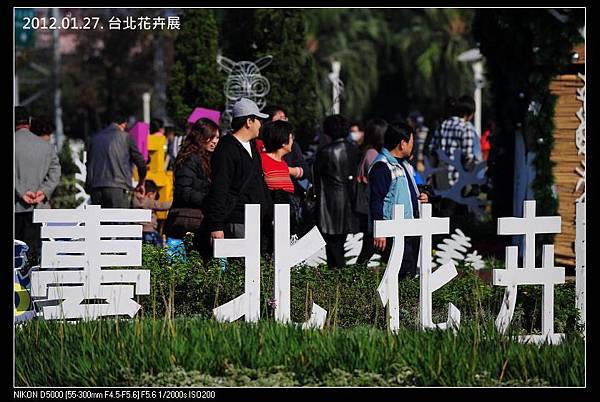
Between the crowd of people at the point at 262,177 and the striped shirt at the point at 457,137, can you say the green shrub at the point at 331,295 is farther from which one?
the striped shirt at the point at 457,137

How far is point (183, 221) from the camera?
1102 cm

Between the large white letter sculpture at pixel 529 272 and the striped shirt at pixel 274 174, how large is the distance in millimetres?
2427

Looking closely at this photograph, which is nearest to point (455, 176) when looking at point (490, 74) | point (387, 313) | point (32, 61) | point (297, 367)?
point (490, 74)

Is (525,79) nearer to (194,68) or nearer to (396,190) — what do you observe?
(396,190)

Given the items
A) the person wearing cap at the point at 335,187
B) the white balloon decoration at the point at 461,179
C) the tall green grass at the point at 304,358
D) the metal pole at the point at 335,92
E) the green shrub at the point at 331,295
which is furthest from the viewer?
→ the metal pole at the point at 335,92

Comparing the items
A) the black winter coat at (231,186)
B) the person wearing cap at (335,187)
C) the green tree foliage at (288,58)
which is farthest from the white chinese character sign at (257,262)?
the green tree foliage at (288,58)

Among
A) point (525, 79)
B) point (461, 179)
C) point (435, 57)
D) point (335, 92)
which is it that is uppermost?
point (435, 57)

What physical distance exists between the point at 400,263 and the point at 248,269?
1.01m

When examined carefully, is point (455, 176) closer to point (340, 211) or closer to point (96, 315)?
point (340, 211)

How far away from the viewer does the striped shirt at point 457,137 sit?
54.0 ft

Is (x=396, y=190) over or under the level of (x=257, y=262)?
over

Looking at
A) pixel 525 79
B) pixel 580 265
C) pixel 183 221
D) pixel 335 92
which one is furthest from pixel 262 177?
pixel 335 92

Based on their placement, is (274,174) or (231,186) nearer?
(231,186)

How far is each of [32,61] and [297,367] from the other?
147 feet
